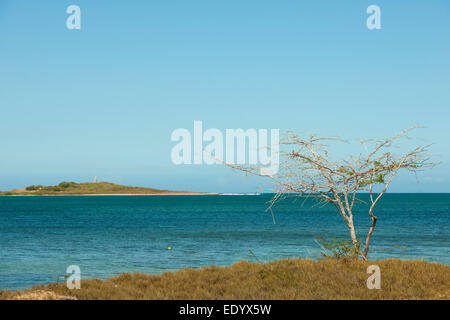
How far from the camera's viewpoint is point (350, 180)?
15539 mm

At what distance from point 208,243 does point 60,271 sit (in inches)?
634

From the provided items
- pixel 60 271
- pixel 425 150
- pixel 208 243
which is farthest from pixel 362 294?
pixel 208 243

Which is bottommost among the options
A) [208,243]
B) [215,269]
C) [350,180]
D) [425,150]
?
[208,243]

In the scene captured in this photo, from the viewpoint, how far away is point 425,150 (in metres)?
15.3

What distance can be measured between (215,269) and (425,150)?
8.34 metres

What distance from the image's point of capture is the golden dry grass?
1111 centimetres

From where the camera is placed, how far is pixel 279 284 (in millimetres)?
12492

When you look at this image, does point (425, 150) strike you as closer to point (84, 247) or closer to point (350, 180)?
point (350, 180)

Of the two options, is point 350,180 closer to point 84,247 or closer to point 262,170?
point 262,170

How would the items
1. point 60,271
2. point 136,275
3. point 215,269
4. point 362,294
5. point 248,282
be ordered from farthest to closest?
point 60,271 → point 215,269 → point 136,275 → point 248,282 → point 362,294

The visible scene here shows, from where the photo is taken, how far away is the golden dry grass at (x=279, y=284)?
437 inches

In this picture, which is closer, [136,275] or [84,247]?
[136,275]

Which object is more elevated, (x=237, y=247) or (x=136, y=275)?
(x=136, y=275)

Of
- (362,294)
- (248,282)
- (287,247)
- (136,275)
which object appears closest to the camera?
(362,294)
